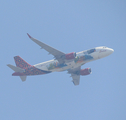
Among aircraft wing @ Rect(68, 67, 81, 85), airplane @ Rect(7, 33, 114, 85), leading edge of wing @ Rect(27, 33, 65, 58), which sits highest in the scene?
leading edge of wing @ Rect(27, 33, 65, 58)

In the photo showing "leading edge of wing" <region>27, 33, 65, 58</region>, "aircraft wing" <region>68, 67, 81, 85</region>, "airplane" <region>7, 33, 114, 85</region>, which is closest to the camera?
"leading edge of wing" <region>27, 33, 65, 58</region>

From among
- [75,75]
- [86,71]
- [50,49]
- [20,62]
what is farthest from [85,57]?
[20,62]

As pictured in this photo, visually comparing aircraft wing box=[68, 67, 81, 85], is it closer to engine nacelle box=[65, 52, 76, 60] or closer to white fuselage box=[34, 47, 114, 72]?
white fuselage box=[34, 47, 114, 72]

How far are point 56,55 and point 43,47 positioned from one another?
187 inches

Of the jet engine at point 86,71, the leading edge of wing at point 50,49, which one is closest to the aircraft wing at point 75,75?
the jet engine at point 86,71

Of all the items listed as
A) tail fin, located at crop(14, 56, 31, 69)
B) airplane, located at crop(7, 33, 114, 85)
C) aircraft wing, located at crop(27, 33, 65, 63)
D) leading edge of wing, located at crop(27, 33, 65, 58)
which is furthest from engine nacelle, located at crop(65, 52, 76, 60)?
tail fin, located at crop(14, 56, 31, 69)

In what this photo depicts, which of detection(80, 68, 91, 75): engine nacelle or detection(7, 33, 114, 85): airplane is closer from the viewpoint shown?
detection(7, 33, 114, 85): airplane

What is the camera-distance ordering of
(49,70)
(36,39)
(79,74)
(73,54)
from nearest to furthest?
(36,39), (73,54), (49,70), (79,74)

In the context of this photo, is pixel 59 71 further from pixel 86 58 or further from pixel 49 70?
pixel 86 58

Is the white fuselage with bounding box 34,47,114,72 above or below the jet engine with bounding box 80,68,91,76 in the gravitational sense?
above

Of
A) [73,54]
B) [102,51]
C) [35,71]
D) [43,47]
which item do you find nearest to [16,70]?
[35,71]

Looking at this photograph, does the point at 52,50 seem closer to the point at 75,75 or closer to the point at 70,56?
the point at 70,56

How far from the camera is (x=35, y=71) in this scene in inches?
2606

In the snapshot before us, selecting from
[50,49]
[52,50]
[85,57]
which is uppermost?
[50,49]
